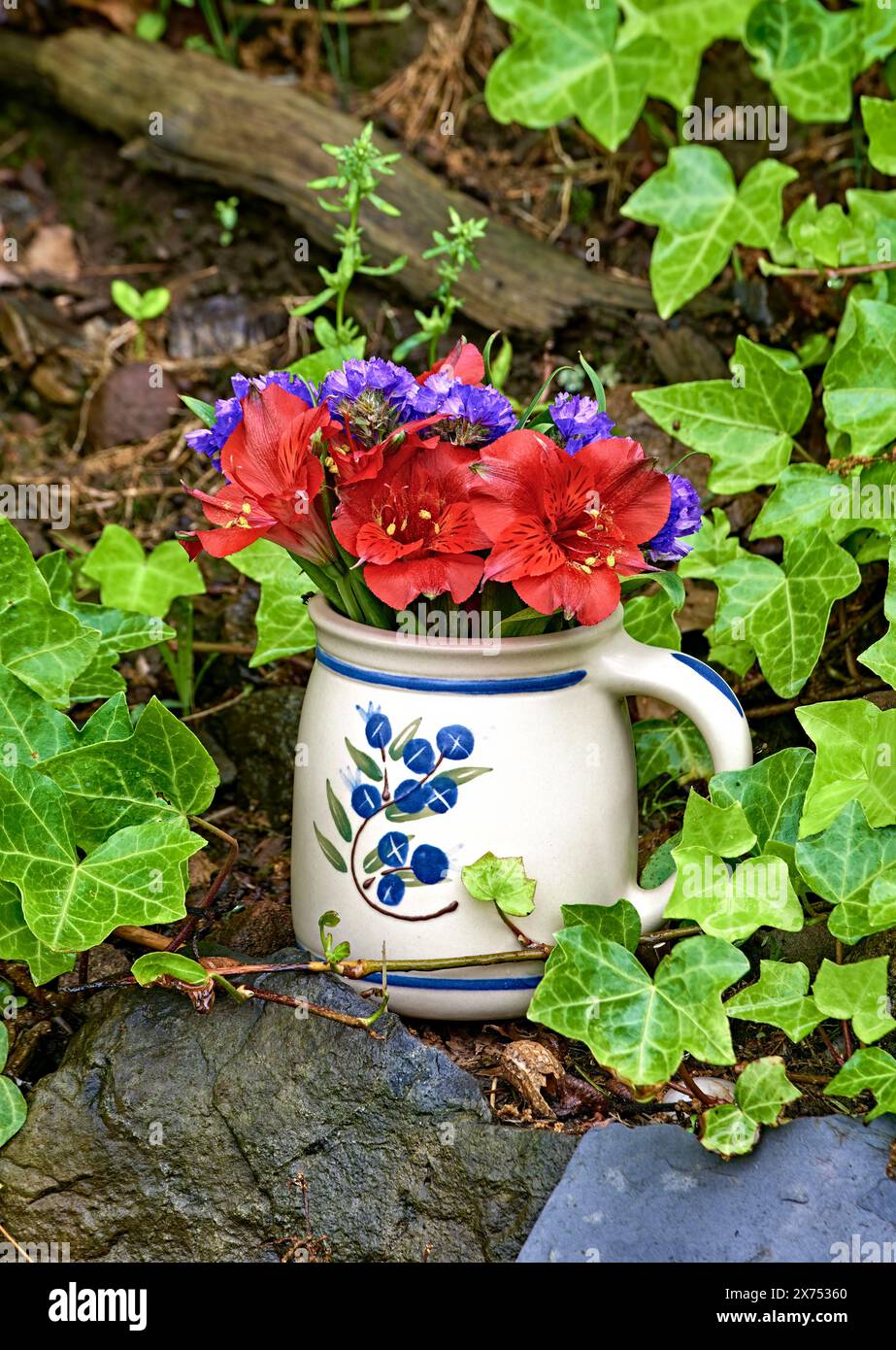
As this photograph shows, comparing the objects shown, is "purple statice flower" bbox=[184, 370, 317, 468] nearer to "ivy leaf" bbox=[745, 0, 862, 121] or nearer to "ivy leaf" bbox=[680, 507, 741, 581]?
"ivy leaf" bbox=[680, 507, 741, 581]

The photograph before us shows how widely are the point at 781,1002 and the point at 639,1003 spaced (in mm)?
128

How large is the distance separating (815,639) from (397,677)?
1.68 feet

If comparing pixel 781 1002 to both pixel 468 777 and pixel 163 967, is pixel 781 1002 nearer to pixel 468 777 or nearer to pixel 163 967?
pixel 468 777

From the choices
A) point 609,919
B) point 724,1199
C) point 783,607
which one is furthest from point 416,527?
point 724,1199

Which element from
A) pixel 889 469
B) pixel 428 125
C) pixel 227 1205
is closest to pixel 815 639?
pixel 889 469

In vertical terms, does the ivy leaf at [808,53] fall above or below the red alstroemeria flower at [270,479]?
above

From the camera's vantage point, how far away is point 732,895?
46.9 inches

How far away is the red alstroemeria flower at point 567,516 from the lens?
1141 millimetres

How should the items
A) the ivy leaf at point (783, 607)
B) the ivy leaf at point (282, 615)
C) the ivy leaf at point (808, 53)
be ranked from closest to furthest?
the ivy leaf at point (783, 607), the ivy leaf at point (282, 615), the ivy leaf at point (808, 53)

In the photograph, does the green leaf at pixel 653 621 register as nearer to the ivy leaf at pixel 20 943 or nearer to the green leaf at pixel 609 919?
the green leaf at pixel 609 919

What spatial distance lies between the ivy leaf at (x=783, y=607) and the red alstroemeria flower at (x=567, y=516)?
0.35 m

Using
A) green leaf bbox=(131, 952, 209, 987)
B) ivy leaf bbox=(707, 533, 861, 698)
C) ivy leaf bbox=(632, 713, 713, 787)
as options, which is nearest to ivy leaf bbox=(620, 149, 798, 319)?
ivy leaf bbox=(707, 533, 861, 698)

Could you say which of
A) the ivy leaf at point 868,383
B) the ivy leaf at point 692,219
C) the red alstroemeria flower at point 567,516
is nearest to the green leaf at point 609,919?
the red alstroemeria flower at point 567,516

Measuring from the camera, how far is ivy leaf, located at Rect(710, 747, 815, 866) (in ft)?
4.14
